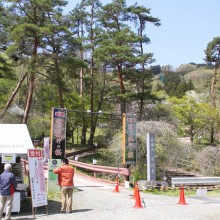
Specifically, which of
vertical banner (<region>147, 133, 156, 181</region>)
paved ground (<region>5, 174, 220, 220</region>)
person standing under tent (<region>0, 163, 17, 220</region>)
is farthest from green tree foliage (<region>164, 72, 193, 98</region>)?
A: person standing under tent (<region>0, 163, 17, 220</region>)

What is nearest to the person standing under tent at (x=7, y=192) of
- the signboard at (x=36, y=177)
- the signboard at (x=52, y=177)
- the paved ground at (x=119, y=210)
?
the paved ground at (x=119, y=210)

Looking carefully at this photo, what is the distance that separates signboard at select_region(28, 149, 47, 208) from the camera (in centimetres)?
1071

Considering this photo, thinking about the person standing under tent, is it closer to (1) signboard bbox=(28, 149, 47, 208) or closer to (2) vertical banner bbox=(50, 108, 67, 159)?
(1) signboard bbox=(28, 149, 47, 208)

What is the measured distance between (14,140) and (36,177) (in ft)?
5.52

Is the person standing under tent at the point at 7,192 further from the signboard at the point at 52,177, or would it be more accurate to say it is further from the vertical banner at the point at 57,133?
the vertical banner at the point at 57,133

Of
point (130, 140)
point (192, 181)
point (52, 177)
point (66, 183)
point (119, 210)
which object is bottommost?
point (192, 181)

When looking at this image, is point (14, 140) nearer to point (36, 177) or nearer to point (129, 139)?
point (36, 177)

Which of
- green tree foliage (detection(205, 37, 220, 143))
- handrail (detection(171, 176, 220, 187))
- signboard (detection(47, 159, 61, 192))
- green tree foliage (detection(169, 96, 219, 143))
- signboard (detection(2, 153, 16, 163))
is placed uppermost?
green tree foliage (detection(205, 37, 220, 143))

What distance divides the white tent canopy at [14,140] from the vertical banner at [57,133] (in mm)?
4166

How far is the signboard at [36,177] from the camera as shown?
35.1 ft

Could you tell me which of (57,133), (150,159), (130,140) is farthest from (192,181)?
(57,133)

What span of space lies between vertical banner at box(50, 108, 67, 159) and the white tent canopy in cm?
417

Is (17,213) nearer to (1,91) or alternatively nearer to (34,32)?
(34,32)

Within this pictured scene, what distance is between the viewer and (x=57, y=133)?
1717 centimetres
